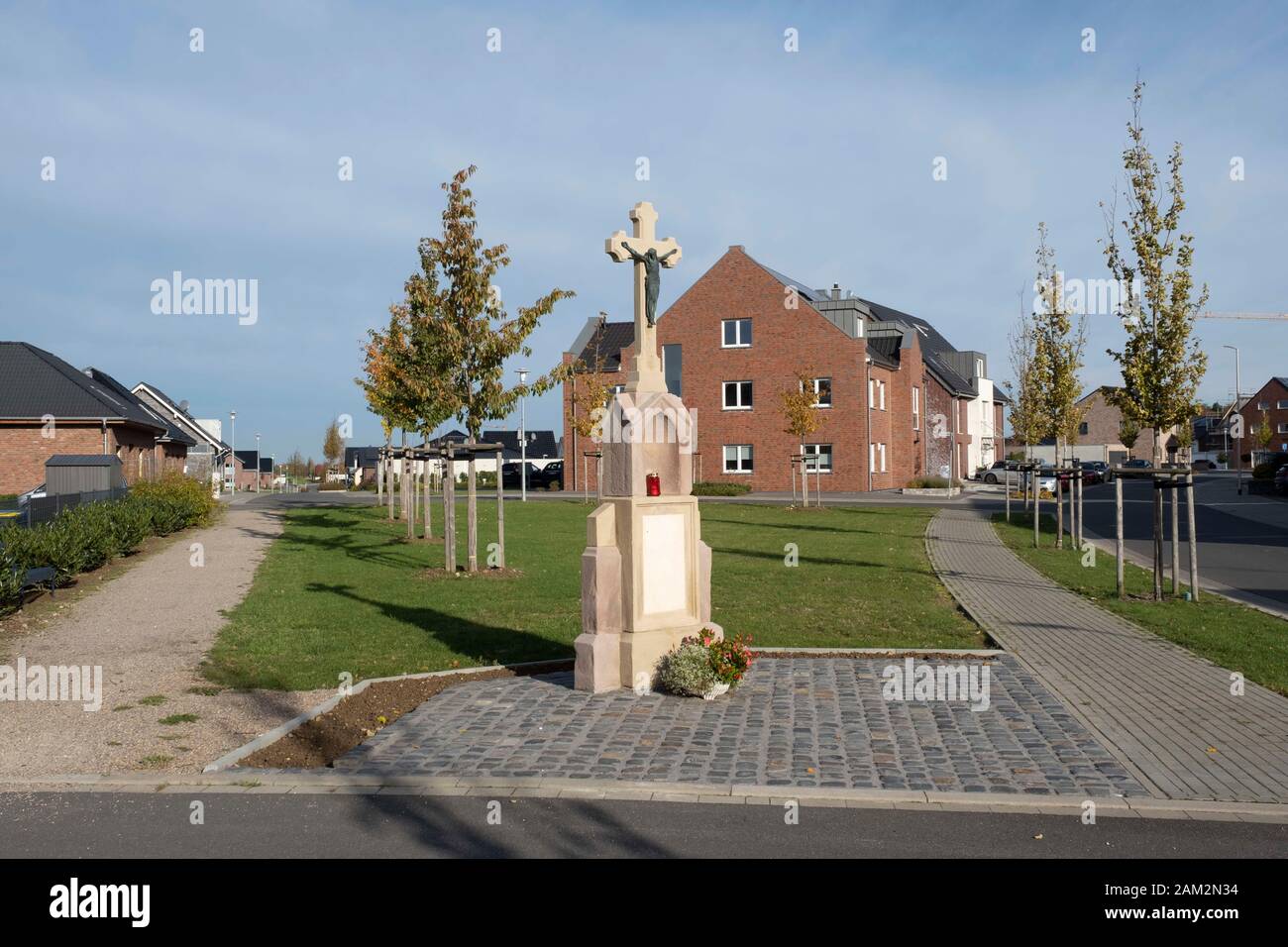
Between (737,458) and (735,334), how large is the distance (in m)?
6.12

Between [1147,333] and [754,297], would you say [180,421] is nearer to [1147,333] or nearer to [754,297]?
[754,297]

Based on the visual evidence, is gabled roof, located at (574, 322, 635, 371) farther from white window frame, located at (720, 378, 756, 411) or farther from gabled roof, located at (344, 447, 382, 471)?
gabled roof, located at (344, 447, 382, 471)

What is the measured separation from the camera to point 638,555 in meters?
8.71

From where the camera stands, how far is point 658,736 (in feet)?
23.6

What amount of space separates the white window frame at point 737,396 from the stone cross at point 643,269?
40.2 meters

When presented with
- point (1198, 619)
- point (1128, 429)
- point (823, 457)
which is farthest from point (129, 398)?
point (1198, 619)

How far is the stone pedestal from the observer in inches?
339

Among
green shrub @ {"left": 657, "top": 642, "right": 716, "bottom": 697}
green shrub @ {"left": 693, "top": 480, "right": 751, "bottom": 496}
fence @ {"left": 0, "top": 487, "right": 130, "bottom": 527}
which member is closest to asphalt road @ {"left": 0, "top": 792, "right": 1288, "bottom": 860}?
green shrub @ {"left": 657, "top": 642, "right": 716, "bottom": 697}

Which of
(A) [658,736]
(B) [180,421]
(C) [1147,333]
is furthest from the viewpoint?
(B) [180,421]

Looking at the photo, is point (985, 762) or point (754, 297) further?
point (754, 297)

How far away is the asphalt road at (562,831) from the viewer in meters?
5.05

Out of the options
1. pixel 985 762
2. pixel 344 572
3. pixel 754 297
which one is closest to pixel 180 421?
pixel 754 297

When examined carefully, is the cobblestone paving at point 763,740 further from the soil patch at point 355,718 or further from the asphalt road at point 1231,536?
the asphalt road at point 1231,536
